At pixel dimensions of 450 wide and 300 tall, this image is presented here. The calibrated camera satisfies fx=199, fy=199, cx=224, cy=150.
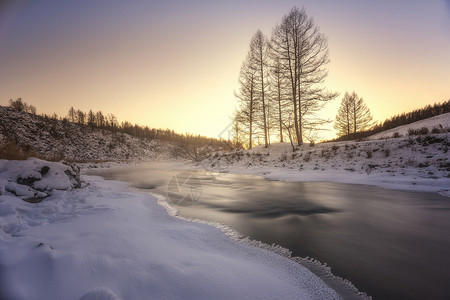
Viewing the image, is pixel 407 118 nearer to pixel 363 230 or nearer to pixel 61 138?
pixel 363 230

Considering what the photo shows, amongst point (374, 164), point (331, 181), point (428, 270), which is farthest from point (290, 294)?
point (374, 164)

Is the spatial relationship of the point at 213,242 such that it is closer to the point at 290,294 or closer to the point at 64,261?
the point at 290,294

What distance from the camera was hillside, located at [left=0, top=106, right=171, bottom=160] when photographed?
3400 centimetres

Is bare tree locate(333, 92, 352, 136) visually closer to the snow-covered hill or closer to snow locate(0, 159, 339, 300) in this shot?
Result: the snow-covered hill

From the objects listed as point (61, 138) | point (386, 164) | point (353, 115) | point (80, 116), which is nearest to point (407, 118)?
point (353, 115)

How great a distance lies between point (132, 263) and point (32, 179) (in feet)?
14.3

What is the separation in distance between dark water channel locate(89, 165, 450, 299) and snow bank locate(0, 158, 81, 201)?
2.94m

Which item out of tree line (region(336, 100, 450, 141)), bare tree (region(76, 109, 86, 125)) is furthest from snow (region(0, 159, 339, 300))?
bare tree (region(76, 109, 86, 125))

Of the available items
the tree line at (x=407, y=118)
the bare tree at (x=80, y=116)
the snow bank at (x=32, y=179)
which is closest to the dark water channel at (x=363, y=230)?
the snow bank at (x=32, y=179)

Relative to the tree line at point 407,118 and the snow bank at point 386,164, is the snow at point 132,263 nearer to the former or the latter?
the snow bank at point 386,164

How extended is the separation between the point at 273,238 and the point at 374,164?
25.6 ft

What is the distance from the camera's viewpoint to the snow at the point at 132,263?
4.63 ft

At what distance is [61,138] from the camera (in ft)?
135

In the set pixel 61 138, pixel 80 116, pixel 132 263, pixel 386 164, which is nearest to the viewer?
pixel 132 263
